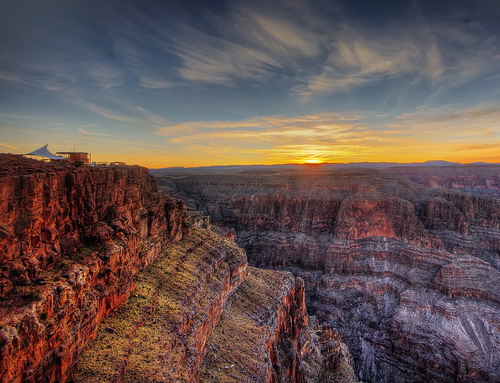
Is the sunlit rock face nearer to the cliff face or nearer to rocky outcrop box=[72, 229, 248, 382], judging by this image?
rocky outcrop box=[72, 229, 248, 382]

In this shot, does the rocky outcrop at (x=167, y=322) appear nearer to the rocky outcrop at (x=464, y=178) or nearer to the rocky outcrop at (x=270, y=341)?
the rocky outcrop at (x=270, y=341)

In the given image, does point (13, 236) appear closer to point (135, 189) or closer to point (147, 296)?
point (147, 296)

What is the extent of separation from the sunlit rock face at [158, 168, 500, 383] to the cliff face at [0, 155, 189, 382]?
161 feet

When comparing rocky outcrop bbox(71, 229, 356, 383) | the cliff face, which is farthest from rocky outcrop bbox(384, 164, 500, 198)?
the cliff face

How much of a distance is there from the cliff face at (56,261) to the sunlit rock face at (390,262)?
49196mm

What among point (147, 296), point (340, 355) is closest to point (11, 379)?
point (147, 296)

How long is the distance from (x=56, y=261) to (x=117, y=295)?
16.4ft

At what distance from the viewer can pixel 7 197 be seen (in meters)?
14.0

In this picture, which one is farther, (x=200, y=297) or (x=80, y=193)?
(x=200, y=297)

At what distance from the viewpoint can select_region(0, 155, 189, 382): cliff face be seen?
12.8 m

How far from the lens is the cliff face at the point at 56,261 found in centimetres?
1280

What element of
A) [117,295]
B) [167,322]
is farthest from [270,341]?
[117,295]

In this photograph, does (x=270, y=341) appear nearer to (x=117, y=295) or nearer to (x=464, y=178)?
(x=117, y=295)

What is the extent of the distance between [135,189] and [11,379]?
753 inches
